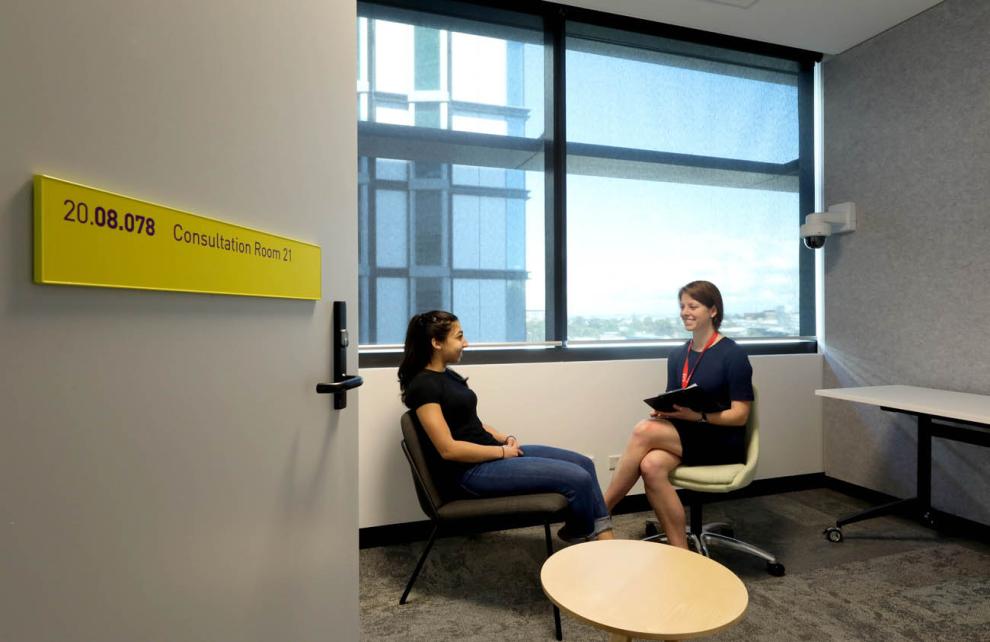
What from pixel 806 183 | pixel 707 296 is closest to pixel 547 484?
pixel 707 296

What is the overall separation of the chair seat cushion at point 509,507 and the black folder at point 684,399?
1.98ft

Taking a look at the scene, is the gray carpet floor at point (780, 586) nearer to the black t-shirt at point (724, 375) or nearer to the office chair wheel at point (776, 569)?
the office chair wheel at point (776, 569)

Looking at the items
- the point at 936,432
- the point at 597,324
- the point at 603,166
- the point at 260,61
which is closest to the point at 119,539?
the point at 260,61

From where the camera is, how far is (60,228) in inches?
18.9

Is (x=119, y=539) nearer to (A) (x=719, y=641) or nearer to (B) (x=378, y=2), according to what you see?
(A) (x=719, y=641)

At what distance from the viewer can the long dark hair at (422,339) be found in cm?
195

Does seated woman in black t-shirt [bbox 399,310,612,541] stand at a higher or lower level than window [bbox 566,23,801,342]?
lower

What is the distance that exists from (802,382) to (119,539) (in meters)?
3.29

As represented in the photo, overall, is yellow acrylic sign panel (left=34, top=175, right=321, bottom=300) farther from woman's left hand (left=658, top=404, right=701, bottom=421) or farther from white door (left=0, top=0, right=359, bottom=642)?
woman's left hand (left=658, top=404, right=701, bottom=421)

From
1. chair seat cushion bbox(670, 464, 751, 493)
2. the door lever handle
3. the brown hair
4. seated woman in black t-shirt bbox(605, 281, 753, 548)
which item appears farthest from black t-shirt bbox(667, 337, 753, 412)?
the door lever handle

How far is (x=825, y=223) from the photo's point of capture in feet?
9.39

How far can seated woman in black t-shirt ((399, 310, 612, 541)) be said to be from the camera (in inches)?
70.0

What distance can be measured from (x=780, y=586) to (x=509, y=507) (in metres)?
1.07

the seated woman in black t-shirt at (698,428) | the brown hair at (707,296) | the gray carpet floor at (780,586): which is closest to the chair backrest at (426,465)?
the gray carpet floor at (780,586)
